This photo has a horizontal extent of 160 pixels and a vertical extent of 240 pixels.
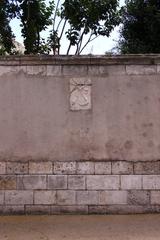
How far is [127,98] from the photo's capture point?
798 cm

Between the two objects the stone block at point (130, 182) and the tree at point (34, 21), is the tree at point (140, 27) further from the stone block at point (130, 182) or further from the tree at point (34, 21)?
the stone block at point (130, 182)

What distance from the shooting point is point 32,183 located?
7855 mm

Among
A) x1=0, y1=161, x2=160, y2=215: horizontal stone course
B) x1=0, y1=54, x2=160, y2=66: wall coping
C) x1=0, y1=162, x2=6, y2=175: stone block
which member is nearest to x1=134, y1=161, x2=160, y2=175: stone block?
x1=0, y1=161, x2=160, y2=215: horizontal stone course

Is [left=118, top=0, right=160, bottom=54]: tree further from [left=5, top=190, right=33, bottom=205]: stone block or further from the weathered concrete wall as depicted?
[left=5, top=190, right=33, bottom=205]: stone block

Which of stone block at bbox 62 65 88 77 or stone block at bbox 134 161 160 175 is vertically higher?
stone block at bbox 62 65 88 77

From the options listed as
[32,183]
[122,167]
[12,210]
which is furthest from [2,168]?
[122,167]

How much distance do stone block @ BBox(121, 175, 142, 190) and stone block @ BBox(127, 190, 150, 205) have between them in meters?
0.08

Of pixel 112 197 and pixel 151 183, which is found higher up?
pixel 151 183

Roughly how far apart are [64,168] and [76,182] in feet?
0.96

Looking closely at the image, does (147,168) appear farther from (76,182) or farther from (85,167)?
(76,182)

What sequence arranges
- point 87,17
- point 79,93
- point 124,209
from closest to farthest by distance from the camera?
point 124,209
point 79,93
point 87,17

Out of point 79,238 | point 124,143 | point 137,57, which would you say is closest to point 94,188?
point 124,143

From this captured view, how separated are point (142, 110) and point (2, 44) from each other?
986cm

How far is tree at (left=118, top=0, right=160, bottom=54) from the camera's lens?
16.0 metres
